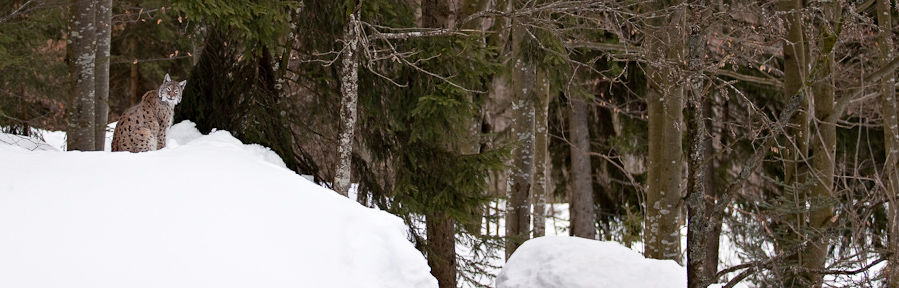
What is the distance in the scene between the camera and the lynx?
6.55 meters

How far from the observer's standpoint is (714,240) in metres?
12.7

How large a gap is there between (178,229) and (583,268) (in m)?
4.06

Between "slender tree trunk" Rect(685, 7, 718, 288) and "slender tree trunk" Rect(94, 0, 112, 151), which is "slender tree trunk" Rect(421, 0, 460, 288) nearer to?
"slender tree trunk" Rect(685, 7, 718, 288)

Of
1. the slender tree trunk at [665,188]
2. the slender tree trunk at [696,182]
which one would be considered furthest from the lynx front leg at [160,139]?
the slender tree trunk at [665,188]

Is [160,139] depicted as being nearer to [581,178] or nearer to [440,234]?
[440,234]

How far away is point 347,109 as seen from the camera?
23.1 ft

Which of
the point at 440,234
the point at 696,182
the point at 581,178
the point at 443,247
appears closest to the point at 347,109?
the point at 440,234

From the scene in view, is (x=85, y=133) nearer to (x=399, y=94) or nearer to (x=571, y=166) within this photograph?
(x=399, y=94)

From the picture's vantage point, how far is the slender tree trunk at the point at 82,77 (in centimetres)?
672

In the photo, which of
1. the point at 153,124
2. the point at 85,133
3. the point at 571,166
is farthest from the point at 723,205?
the point at 571,166

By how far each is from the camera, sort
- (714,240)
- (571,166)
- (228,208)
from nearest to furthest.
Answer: (228,208) < (714,240) < (571,166)

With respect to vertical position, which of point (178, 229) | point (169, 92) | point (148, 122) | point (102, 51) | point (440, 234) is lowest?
point (440, 234)

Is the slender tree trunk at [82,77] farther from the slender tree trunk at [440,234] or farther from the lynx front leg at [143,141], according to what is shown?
the slender tree trunk at [440,234]

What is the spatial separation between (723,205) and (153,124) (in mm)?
5403
